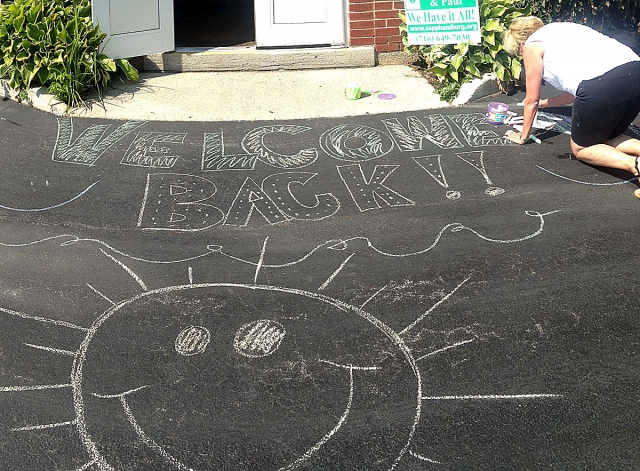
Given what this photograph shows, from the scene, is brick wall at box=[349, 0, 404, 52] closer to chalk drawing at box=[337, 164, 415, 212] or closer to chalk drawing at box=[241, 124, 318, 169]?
chalk drawing at box=[241, 124, 318, 169]

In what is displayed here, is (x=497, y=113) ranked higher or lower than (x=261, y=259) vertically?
higher

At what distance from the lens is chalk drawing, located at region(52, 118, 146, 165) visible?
5.78 m

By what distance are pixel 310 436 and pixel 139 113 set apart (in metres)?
4.58

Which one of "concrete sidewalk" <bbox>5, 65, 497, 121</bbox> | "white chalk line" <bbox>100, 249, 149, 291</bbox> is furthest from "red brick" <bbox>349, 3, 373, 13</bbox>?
"white chalk line" <bbox>100, 249, 149, 291</bbox>

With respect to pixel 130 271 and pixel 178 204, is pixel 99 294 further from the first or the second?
pixel 178 204

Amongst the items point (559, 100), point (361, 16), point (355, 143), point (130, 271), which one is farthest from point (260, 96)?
point (130, 271)

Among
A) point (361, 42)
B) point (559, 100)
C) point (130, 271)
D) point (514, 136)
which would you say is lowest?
point (130, 271)

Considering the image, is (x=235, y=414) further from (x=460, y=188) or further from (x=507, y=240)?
(x=460, y=188)

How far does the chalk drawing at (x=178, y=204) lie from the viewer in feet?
15.7

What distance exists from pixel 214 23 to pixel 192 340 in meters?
7.81

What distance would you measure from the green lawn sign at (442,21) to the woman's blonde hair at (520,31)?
4.34ft

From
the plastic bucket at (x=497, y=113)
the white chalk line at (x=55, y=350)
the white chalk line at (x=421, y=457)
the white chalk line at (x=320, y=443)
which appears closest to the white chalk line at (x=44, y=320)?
the white chalk line at (x=55, y=350)

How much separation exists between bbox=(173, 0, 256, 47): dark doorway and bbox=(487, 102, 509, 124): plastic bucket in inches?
135

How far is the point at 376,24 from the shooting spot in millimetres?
7832
